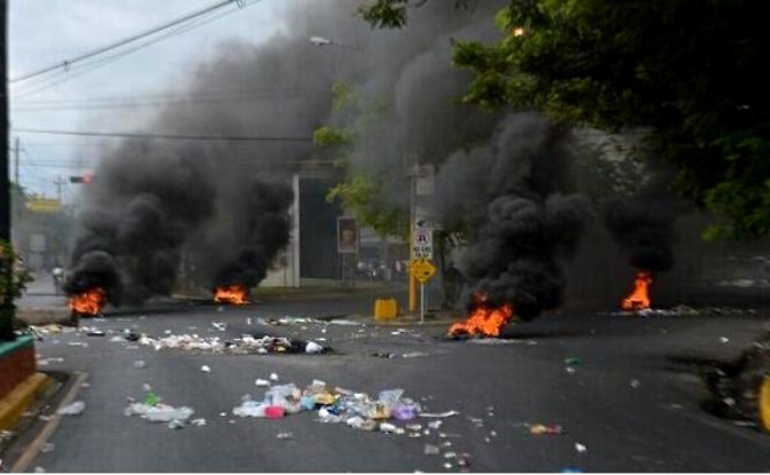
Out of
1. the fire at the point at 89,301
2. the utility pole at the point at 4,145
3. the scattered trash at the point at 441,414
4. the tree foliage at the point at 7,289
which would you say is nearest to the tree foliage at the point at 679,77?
the scattered trash at the point at 441,414

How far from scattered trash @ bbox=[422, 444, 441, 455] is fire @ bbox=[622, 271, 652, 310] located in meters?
19.0

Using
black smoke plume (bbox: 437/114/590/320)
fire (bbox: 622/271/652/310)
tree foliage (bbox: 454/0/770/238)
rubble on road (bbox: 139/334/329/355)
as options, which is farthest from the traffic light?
tree foliage (bbox: 454/0/770/238)

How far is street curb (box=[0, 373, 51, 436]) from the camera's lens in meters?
7.88

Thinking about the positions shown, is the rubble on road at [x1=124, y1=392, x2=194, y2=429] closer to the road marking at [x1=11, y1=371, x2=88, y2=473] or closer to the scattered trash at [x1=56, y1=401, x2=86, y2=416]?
the scattered trash at [x1=56, y1=401, x2=86, y2=416]

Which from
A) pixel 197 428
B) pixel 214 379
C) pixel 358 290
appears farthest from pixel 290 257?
pixel 197 428

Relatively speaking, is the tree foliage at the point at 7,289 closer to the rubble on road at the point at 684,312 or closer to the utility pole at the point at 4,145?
the utility pole at the point at 4,145

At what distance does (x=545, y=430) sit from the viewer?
7.61 m

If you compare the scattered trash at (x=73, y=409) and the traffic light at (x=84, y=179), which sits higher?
the traffic light at (x=84, y=179)

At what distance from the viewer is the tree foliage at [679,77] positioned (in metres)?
7.67

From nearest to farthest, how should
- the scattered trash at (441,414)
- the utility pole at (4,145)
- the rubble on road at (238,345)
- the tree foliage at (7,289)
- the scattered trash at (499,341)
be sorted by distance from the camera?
1. the scattered trash at (441,414)
2. the tree foliage at (7,289)
3. the utility pole at (4,145)
4. the rubble on road at (238,345)
5. the scattered trash at (499,341)

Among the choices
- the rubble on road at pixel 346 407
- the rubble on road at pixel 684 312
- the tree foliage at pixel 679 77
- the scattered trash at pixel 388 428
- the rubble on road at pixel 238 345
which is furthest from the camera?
the rubble on road at pixel 684 312

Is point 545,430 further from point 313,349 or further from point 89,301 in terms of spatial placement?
point 89,301

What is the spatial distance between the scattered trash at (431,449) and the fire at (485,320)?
11.1 m

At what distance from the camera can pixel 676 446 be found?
7.17 meters
